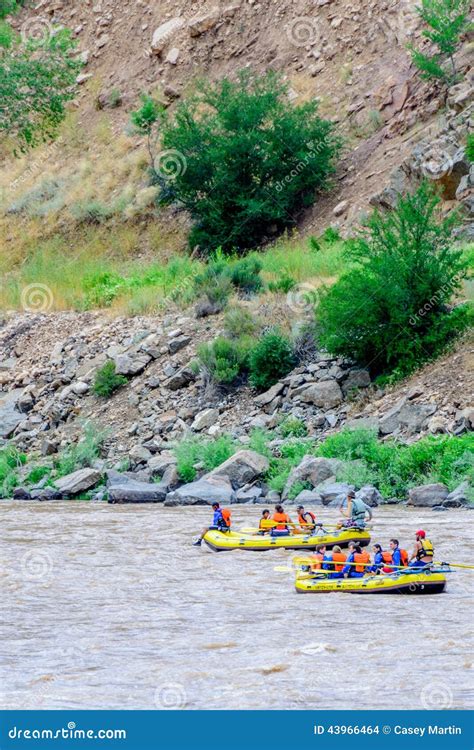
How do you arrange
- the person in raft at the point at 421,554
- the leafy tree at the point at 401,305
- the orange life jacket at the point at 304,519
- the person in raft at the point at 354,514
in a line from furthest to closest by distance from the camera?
the leafy tree at the point at 401,305
the orange life jacket at the point at 304,519
the person in raft at the point at 354,514
the person in raft at the point at 421,554

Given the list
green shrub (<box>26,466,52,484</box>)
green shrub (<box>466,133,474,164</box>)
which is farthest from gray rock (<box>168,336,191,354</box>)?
green shrub (<box>466,133,474,164</box>)

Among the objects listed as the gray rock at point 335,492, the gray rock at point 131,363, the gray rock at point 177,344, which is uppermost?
the gray rock at point 335,492

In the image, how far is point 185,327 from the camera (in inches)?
1238

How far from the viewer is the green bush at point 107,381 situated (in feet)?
98.1

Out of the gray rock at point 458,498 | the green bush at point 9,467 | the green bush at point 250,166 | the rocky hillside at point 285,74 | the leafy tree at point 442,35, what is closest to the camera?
the gray rock at point 458,498

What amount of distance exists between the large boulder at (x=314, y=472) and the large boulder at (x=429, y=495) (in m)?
1.99

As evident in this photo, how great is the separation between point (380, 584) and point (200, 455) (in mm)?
11386

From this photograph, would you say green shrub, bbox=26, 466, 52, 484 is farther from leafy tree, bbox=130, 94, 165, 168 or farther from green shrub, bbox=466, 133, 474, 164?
leafy tree, bbox=130, 94, 165, 168

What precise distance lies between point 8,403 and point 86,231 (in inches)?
589

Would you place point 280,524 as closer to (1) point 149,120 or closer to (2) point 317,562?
(2) point 317,562

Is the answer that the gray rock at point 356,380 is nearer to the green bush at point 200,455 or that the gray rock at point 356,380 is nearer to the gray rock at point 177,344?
the green bush at point 200,455

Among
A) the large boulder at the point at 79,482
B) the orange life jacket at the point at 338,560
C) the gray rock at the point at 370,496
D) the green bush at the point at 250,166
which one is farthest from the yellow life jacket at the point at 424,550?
the green bush at the point at 250,166

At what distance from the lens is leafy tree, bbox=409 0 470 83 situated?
36.9m

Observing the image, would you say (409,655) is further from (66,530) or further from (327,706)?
(66,530)
